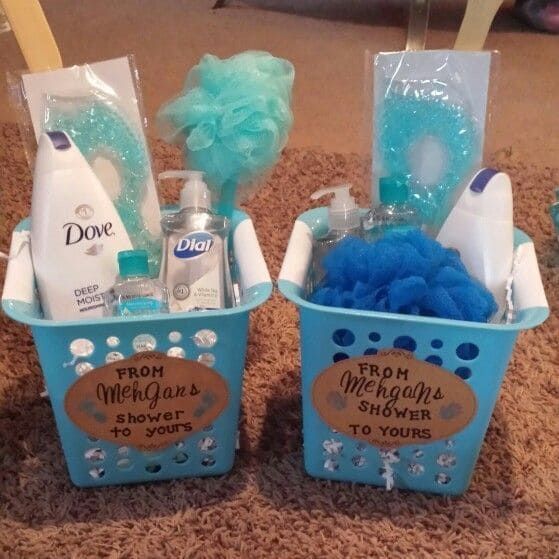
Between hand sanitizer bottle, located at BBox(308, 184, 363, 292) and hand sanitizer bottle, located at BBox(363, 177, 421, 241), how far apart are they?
0.04 feet

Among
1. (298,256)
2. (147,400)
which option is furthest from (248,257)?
(147,400)

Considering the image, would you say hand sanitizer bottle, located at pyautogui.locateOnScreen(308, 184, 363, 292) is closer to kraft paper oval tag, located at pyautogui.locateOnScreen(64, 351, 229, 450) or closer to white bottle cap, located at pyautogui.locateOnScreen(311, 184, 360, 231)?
white bottle cap, located at pyautogui.locateOnScreen(311, 184, 360, 231)

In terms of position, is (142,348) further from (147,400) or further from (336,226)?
(336,226)

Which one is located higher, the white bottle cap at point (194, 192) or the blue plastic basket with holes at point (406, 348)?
the white bottle cap at point (194, 192)

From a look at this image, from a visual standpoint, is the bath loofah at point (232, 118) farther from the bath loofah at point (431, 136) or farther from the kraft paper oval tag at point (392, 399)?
the kraft paper oval tag at point (392, 399)

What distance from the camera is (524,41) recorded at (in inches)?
76.2

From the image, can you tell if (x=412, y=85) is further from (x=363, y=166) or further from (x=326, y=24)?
(x=326, y=24)

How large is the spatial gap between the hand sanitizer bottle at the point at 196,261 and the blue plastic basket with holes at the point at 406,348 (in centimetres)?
7

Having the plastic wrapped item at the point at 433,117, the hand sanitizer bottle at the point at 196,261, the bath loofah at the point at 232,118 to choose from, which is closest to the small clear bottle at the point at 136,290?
the hand sanitizer bottle at the point at 196,261

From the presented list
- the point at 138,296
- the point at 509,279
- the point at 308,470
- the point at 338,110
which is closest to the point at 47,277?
the point at 138,296

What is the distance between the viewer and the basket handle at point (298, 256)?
633mm

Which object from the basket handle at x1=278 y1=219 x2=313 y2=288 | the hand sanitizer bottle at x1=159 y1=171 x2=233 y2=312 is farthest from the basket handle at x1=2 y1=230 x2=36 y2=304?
the basket handle at x1=278 y1=219 x2=313 y2=288

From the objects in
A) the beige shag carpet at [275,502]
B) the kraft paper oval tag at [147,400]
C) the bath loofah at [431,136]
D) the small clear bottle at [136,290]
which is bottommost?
the beige shag carpet at [275,502]

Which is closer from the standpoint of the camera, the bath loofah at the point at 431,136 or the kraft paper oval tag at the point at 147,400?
the kraft paper oval tag at the point at 147,400
